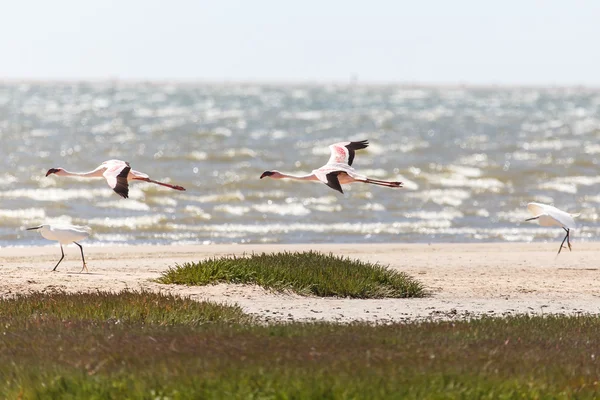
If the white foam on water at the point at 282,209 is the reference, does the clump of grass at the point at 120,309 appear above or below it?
above

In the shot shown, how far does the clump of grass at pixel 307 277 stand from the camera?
45.3ft

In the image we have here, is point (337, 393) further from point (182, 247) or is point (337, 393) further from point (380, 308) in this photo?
point (182, 247)

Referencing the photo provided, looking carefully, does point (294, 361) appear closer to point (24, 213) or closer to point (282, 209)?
point (24, 213)

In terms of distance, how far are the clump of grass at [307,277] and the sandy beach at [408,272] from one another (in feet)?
0.83

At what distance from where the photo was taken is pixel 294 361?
7.48 meters

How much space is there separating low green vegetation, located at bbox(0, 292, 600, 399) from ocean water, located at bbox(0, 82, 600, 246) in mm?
14793

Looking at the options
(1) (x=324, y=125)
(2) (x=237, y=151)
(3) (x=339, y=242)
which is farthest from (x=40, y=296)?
(1) (x=324, y=125)

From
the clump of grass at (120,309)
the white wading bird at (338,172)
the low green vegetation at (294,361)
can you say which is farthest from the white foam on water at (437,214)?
the low green vegetation at (294,361)

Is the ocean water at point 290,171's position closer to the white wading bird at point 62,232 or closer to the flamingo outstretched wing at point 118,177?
the white wading bird at point 62,232

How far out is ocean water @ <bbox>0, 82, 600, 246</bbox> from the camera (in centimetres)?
2620

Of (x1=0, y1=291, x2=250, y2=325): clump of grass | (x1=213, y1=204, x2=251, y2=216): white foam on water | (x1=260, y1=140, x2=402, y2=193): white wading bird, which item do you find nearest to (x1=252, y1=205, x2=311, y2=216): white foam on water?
(x1=213, y1=204, x2=251, y2=216): white foam on water

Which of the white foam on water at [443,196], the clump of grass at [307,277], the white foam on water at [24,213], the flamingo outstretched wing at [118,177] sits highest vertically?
the flamingo outstretched wing at [118,177]

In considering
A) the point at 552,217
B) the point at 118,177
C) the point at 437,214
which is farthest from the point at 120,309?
the point at 437,214

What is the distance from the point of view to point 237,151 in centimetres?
4397
